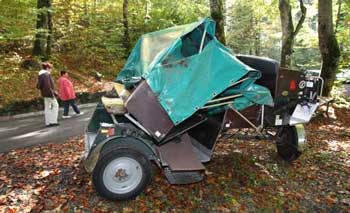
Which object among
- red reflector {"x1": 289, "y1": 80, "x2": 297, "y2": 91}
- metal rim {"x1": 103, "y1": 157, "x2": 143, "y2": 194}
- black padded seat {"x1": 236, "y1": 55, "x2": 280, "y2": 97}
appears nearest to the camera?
metal rim {"x1": 103, "y1": 157, "x2": 143, "y2": 194}

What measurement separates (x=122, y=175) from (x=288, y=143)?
3366 mm

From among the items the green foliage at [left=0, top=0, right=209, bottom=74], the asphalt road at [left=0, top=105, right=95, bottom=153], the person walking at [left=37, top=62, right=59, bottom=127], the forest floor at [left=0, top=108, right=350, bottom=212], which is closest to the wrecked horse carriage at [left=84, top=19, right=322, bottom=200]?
the forest floor at [left=0, top=108, right=350, bottom=212]

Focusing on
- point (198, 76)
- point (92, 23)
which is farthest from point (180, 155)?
point (92, 23)

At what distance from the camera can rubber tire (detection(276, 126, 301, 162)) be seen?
6.52 metres

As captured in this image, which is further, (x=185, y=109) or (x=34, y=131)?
(x=34, y=131)

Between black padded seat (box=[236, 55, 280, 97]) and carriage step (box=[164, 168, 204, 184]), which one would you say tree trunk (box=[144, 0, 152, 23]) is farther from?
carriage step (box=[164, 168, 204, 184])

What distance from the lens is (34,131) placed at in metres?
9.70

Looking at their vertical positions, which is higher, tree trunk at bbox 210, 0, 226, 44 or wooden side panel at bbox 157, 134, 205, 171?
tree trunk at bbox 210, 0, 226, 44

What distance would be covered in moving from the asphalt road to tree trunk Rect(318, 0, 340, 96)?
8120 millimetres

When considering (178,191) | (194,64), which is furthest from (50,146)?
(194,64)

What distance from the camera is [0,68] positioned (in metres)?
14.4

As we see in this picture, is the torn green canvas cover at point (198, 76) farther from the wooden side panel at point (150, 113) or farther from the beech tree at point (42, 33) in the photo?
the beech tree at point (42, 33)

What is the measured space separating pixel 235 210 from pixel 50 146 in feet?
15.7

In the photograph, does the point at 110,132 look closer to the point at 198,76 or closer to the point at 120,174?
the point at 120,174
